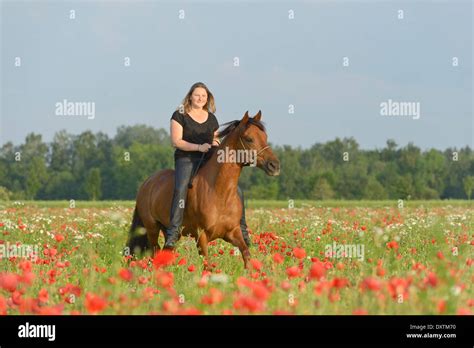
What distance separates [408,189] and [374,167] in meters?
28.8

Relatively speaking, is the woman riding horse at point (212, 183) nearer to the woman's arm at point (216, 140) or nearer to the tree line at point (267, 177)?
the woman's arm at point (216, 140)

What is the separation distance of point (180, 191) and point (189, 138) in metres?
0.79

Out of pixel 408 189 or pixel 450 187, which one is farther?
pixel 450 187

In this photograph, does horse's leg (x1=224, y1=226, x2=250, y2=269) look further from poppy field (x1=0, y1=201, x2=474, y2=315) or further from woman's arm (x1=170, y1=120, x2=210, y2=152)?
woman's arm (x1=170, y1=120, x2=210, y2=152)

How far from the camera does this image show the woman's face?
9.96m

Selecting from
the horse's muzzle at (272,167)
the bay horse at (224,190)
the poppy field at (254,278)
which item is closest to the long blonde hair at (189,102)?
the bay horse at (224,190)

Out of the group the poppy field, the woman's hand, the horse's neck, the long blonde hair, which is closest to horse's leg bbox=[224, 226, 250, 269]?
the poppy field

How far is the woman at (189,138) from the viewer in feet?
32.2

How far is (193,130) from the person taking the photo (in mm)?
10000

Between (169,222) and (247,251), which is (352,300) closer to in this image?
(247,251)

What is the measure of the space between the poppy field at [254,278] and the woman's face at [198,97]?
6.82 ft

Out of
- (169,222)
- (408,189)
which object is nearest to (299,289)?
(169,222)

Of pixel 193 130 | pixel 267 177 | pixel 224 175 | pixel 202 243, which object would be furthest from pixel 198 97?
pixel 267 177
